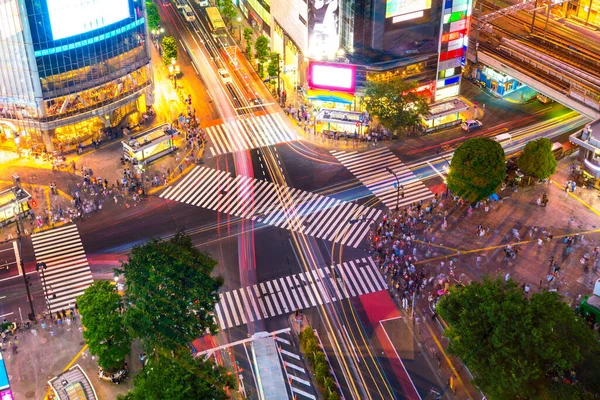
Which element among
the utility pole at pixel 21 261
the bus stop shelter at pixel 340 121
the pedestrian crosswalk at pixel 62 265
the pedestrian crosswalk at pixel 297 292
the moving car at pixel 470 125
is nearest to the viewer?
the utility pole at pixel 21 261

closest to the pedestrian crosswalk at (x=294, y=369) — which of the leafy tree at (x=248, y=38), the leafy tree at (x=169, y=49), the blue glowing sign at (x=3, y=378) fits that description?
the blue glowing sign at (x=3, y=378)

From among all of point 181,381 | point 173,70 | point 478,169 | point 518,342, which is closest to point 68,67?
point 173,70

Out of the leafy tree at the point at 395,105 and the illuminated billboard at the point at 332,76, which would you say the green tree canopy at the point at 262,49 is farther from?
the leafy tree at the point at 395,105

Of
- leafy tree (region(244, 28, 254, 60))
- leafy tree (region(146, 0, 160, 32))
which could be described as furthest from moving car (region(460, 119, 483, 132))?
leafy tree (region(146, 0, 160, 32))

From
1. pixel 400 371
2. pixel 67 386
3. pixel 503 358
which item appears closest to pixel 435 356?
pixel 400 371

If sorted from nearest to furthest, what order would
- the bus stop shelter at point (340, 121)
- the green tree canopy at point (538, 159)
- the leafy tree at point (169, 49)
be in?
the green tree canopy at point (538, 159) → the bus stop shelter at point (340, 121) → the leafy tree at point (169, 49)

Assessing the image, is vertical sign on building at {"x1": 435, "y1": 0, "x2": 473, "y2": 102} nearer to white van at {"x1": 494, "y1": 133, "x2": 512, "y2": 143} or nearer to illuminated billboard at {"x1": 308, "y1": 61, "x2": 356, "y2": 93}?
white van at {"x1": 494, "y1": 133, "x2": 512, "y2": 143}
